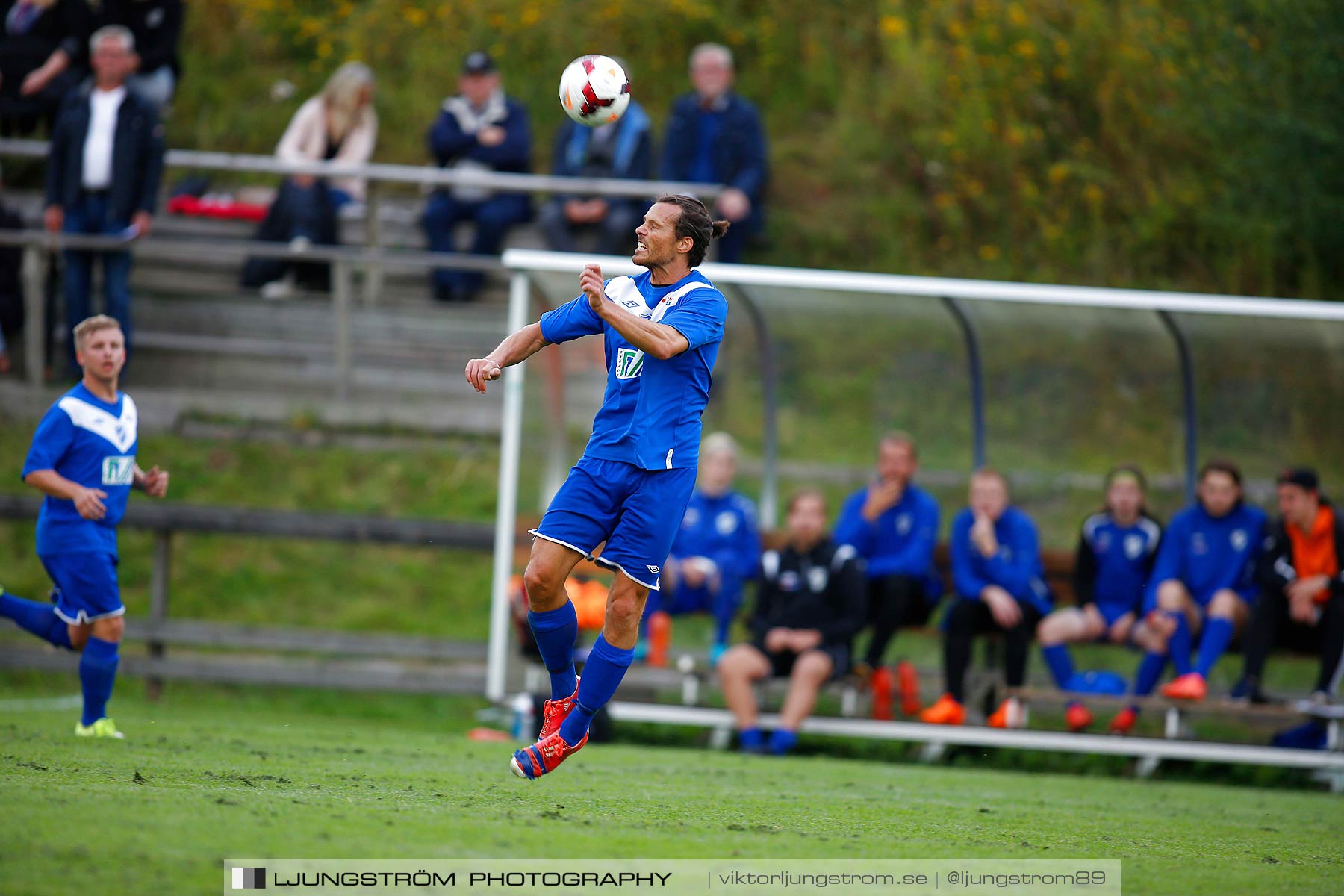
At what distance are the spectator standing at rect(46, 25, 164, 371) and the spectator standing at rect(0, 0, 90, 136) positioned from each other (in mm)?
1759

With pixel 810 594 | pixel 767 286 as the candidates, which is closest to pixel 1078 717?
pixel 810 594

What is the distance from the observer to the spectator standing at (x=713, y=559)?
937 cm

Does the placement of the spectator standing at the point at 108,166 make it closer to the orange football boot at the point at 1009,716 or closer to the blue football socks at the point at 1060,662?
the orange football boot at the point at 1009,716

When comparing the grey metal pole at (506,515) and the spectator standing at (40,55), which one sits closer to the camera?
the grey metal pole at (506,515)

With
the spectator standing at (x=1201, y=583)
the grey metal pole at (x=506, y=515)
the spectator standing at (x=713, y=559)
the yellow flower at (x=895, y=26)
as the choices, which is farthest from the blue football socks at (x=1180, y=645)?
the yellow flower at (x=895, y=26)

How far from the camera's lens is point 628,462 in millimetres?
5395

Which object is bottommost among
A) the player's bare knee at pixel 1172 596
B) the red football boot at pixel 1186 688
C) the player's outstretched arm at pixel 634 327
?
the red football boot at pixel 1186 688

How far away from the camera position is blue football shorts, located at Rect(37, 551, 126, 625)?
655 centimetres

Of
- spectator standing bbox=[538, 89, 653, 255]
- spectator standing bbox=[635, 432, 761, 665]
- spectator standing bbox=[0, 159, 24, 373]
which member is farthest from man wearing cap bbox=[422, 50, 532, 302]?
spectator standing bbox=[635, 432, 761, 665]

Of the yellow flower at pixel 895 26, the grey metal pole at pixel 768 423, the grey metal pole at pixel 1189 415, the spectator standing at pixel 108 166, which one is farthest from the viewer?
the yellow flower at pixel 895 26

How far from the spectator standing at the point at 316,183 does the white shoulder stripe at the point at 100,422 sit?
5347 millimetres

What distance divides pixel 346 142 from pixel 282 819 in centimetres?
912

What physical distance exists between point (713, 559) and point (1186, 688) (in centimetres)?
299

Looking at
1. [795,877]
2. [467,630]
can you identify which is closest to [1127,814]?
[795,877]
